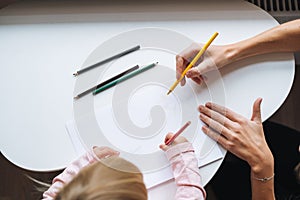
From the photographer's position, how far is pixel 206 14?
87cm

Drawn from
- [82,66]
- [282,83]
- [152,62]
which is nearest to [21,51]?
[82,66]

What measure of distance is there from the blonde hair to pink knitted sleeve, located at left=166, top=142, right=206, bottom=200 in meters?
0.07

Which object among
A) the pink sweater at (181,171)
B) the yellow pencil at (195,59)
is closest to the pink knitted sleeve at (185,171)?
the pink sweater at (181,171)

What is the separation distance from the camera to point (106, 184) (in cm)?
63

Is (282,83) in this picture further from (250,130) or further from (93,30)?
(93,30)

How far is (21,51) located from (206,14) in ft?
1.16

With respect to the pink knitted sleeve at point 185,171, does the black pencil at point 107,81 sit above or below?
above

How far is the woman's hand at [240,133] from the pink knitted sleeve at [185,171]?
54 mm

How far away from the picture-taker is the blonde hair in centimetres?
61

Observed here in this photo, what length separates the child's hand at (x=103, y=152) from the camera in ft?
2.44

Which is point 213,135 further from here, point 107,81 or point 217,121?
point 107,81

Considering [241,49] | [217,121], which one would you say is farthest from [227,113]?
[241,49]

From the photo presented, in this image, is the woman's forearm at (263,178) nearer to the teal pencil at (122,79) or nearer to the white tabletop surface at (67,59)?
the white tabletop surface at (67,59)

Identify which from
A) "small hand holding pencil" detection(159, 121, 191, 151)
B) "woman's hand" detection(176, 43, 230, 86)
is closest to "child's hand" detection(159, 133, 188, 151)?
"small hand holding pencil" detection(159, 121, 191, 151)
